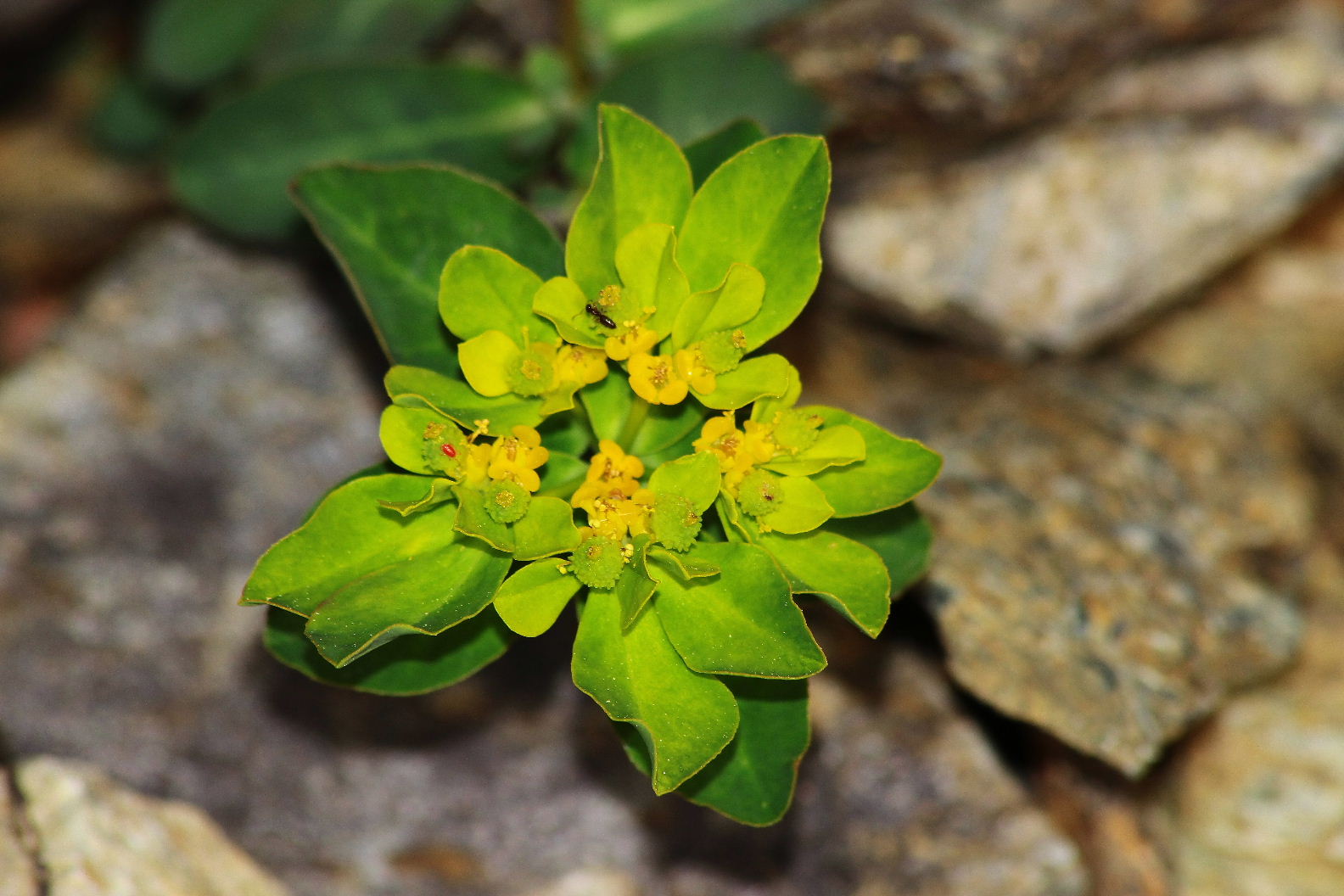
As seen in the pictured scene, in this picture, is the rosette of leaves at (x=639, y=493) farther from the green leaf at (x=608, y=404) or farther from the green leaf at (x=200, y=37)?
the green leaf at (x=200, y=37)

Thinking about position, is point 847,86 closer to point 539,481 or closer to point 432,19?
point 432,19

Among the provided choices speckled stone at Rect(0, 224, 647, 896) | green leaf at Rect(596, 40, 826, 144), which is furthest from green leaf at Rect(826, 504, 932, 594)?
green leaf at Rect(596, 40, 826, 144)

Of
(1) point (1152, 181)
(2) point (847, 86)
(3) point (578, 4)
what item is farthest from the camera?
(1) point (1152, 181)

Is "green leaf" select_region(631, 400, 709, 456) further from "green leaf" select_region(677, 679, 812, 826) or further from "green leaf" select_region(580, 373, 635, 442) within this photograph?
"green leaf" select_region(677, 679, 812, 826)

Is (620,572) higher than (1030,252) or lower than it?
higher

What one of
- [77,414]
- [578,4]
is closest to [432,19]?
[578,4]

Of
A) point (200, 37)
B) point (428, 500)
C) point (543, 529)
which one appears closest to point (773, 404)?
point (543, 529)
